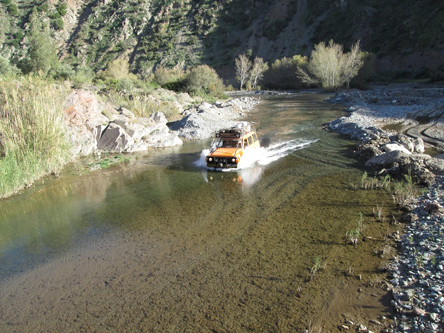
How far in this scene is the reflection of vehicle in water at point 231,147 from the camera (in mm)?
16828

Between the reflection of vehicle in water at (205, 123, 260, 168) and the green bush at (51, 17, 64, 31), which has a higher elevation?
the green bush at (51, 17, 64, 31)

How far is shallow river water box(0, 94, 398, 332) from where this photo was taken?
22.1 ft

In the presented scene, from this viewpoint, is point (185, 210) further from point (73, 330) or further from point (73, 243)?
point (73, 330)

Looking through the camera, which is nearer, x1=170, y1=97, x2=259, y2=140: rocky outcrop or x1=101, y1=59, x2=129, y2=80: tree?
x1=170, y1=97, x2=259, y2=140: rocky outcrop

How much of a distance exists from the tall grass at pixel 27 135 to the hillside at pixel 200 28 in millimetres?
68192

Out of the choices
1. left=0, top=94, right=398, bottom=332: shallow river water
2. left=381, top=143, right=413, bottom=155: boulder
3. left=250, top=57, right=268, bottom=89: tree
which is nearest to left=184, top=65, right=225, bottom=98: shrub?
left=250, top=57, right=268, bottom=89: tree

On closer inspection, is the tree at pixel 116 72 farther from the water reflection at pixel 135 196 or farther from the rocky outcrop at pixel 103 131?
the water reflection at pixel 135 196

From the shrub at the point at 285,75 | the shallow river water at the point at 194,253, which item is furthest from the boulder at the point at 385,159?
the shrub at the point at 285,75

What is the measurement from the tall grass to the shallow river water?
3.10 feet

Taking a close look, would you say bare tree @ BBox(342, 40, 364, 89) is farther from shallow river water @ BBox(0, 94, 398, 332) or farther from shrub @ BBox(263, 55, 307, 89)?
shallow river water @ BBox(0, 94, 398, 332)

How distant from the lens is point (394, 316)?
6.13 m

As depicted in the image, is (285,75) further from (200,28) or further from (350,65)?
(200,28)

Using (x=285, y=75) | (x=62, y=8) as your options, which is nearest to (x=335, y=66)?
(x=285, y=75)

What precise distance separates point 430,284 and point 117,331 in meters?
6.72
